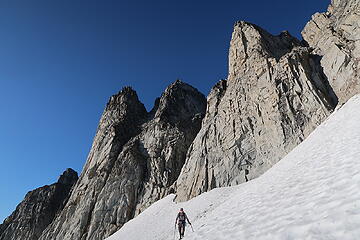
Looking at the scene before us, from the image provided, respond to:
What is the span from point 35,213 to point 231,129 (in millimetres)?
60629

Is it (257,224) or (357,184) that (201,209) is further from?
(357,184)

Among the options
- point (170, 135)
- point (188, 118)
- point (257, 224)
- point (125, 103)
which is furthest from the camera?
point (125, 103)

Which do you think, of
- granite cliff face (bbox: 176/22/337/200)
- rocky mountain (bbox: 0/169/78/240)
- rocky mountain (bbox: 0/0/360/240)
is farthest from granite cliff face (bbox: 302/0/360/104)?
rocky mountain (bbox: 0/169/78/240)

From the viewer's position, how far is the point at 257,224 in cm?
724

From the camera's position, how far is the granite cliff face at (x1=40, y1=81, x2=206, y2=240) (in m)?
43.9

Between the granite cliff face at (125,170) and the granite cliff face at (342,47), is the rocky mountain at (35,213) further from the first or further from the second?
the granite cliff face at (342,47)

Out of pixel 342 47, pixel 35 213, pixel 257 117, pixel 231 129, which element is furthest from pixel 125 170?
pixel 342 47

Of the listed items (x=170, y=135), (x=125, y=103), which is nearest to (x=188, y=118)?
(x=170, y=135)

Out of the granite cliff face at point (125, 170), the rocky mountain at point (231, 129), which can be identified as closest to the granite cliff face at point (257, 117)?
the rocky mountain at point (231, 129)

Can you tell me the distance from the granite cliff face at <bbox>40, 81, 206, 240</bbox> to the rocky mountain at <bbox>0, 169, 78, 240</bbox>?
48.3 ft

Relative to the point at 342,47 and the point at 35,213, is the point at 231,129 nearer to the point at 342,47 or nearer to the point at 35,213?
the point at 342,47

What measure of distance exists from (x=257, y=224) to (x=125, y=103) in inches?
2600

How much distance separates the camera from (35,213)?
67.9m

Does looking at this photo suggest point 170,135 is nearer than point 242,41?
No
